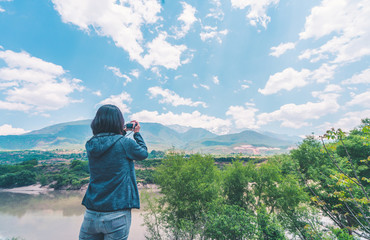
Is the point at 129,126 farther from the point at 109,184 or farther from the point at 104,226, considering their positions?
the point at 104,226

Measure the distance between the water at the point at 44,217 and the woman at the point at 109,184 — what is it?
26.4m

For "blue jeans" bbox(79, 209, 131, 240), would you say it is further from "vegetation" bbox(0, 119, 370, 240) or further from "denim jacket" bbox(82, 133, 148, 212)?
"vegetation" bbox(0, 119, 370, 240)

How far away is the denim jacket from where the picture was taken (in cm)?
185

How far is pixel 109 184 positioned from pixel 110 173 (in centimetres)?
13

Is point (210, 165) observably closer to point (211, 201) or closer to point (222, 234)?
point (211, 201)

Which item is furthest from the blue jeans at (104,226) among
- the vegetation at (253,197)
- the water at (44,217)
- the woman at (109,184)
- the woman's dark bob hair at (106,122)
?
the water at (44,217)

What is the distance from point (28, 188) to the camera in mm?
51906

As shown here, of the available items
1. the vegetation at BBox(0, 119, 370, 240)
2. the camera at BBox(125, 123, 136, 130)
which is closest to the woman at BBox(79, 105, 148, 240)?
the camera at BBox(125, 123, 136, 130)

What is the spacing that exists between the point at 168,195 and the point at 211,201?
15.7ft

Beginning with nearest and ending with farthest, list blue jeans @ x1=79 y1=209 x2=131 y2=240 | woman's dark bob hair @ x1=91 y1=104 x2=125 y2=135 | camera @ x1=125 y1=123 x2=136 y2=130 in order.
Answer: blue jeans @ x1=79 y1=209 x2=131 y2=240 < woman's dark bob hair @ x1=91 y1=104 x2=125 y2=135 < camera @ x1=125 y1=123 x2=136 y2=130

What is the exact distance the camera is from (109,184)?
6.21 ft

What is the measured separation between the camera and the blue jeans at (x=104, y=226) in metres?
1.77

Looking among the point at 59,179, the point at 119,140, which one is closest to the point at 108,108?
the point at 119,140

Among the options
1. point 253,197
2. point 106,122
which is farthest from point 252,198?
point 106,122
